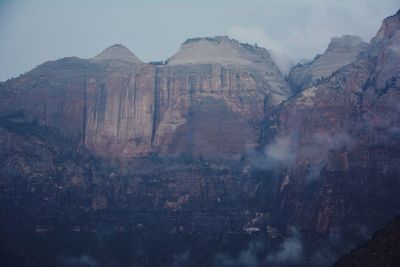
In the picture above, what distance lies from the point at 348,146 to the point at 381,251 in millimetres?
87599

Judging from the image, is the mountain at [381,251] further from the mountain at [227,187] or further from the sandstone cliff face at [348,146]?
the sandstone cliff face at [348,146]

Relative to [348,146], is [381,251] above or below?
below

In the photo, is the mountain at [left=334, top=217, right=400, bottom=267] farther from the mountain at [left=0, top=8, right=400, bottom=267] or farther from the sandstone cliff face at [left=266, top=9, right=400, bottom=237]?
the sandstone cliff face at [left=266, top=9, right=400, bottom=237]

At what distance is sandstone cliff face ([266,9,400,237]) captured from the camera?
516ft

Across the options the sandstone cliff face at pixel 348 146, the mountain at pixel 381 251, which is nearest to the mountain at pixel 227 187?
the sandstone cliff face at pixel 348 146

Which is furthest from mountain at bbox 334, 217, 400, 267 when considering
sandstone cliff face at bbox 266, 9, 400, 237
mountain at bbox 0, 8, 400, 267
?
sandstone cliff face at bbox 266, 9, 400, 237

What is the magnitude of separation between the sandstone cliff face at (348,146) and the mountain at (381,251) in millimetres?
65756

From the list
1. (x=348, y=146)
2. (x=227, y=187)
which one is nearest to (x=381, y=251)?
(x=348, y=146)

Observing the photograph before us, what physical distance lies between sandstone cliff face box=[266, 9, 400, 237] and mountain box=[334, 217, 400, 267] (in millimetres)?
65756

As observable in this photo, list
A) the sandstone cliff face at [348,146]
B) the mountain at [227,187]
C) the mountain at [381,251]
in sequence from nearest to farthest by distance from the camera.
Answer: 1. the mountain at [381,251]
2. the sandstone cliff face at [348,146]
3. the mountain at [227,187]

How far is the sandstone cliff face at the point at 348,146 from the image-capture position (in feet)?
516

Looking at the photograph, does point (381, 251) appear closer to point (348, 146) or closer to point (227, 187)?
point (348, 146)

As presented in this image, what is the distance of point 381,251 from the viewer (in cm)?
8069

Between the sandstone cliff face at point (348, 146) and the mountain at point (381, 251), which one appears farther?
the sandstone cliff face at point (348, 146)
